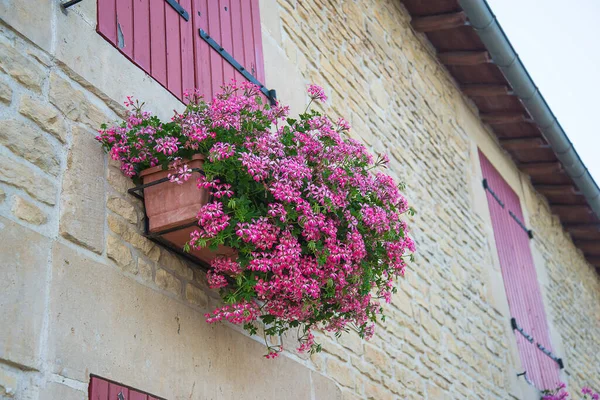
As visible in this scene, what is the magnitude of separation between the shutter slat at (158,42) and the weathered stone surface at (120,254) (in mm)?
835

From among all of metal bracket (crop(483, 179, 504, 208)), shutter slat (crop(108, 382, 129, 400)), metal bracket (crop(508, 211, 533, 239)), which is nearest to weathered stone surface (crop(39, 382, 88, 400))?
shutter slat (crop(108, 382, 129, 400))

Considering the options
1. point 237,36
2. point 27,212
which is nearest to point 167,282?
point 27,212

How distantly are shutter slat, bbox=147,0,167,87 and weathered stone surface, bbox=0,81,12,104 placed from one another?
32.0 inches

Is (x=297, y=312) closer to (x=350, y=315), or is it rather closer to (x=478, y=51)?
(x=350, y=315)

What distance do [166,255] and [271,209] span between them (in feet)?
1.59

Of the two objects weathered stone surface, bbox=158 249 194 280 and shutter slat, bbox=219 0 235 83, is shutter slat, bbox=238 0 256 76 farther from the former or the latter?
weathered stone surface, bbox=158 249 194 280

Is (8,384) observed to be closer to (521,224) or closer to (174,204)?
(174,204)

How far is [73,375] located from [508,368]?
15.4 feet

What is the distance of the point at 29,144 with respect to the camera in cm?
278

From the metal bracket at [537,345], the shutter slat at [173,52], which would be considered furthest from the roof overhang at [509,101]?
the shutter slat at [173,52]

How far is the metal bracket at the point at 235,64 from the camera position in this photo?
4.01 metres

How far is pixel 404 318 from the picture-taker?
516 centimetres

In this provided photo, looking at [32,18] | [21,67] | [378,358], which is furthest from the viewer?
[378,358]

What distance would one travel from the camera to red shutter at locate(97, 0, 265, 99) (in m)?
3.41
